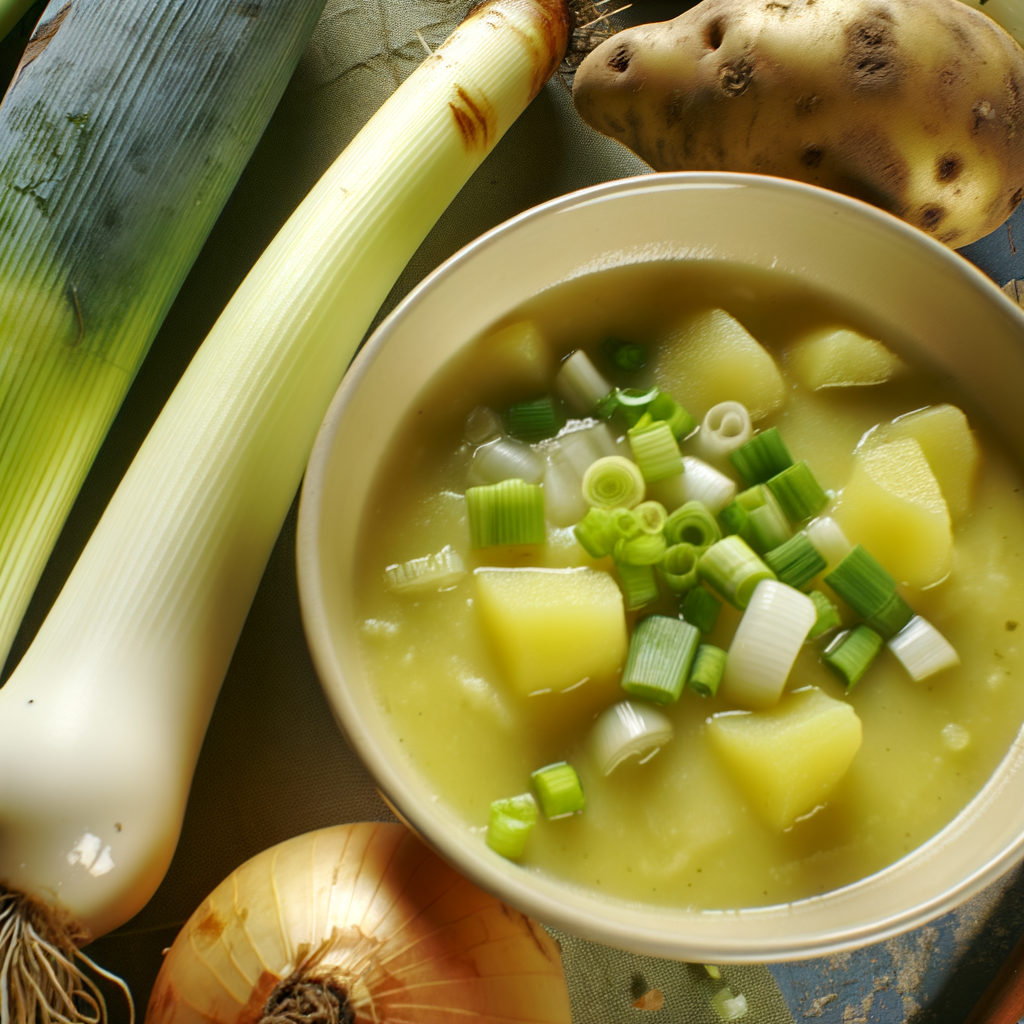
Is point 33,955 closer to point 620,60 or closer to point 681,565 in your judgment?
point 681,565

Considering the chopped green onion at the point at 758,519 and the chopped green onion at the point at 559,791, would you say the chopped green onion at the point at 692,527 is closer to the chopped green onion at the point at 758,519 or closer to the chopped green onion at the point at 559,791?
the chopped green onion at the point at 758,519

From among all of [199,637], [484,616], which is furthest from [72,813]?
[484,616]

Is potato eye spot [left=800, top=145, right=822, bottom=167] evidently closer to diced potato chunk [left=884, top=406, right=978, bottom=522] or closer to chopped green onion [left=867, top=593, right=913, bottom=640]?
diced potato chunk [left=884, top=406, right=978, bottom=522]

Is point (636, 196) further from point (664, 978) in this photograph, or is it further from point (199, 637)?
point (664, 978)

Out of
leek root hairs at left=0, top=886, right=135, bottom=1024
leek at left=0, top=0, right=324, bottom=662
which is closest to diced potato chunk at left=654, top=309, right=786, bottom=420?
leek at left=0, top=0, right=324, bottom=662

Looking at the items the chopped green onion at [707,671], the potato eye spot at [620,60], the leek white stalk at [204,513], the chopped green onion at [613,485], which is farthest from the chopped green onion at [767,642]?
the potato eye spot at [620,60]
